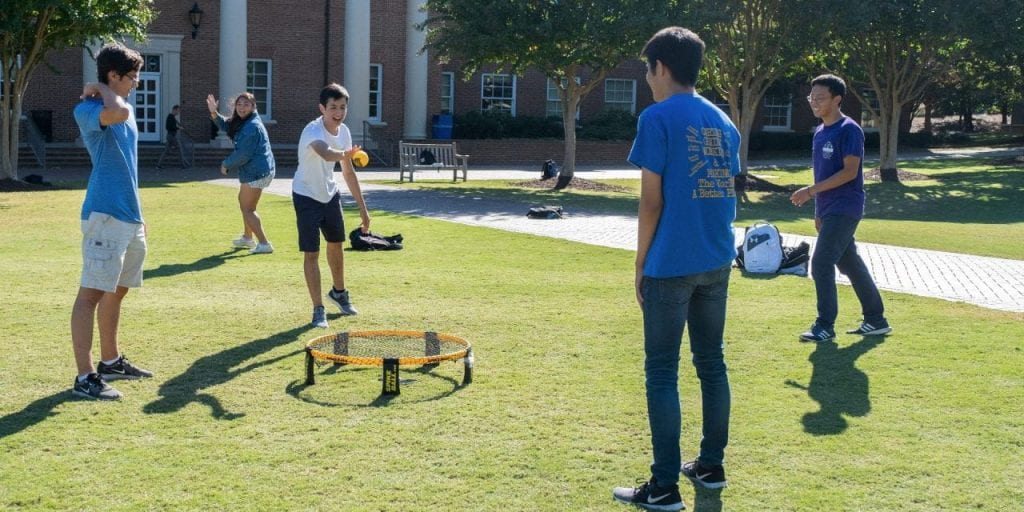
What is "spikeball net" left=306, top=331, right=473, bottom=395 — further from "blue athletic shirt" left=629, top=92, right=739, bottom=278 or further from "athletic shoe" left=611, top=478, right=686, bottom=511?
"blue athletic shirt" left=629, top=92, right=739, bottom=278

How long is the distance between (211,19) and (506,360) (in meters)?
29.6

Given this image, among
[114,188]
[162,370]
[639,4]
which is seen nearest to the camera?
[114,188]

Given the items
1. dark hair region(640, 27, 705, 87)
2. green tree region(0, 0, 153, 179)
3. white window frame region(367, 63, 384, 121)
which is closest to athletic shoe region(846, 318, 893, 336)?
dark hair region(640, 27, 705, 87)

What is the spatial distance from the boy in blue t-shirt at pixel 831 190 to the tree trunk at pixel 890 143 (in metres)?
24.3

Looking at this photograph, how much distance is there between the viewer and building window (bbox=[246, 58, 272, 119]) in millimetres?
35906

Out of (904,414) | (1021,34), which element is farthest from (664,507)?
(1021,34)

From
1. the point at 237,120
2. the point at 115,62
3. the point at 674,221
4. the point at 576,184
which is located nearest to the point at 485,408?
the point at 674,221

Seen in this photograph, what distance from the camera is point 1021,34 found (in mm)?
27875

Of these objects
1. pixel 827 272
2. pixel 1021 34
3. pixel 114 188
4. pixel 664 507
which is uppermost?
pixel 1021 34

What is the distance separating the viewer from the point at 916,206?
24844 mm

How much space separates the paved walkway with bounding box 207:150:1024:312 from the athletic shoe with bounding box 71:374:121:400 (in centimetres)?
768

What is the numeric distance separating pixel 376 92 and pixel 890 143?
54.4 ft

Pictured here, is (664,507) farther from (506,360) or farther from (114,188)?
(114,188)

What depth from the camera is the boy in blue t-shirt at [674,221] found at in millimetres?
4727
